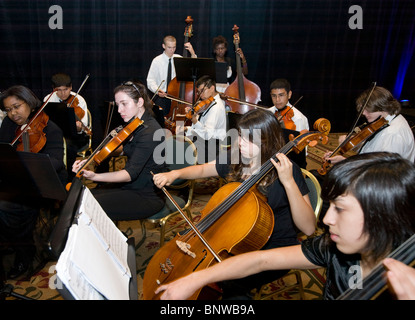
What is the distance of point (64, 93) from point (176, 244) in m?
2.75

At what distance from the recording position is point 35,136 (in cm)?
241

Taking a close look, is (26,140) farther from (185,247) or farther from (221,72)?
(221,72)

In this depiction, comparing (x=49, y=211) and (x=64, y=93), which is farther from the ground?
(x=64, y=93)

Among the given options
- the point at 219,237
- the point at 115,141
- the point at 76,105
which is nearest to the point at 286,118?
the point at 115,141

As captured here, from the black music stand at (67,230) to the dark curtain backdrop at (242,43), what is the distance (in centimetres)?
395

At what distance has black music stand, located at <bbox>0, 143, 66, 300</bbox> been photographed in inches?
68.6

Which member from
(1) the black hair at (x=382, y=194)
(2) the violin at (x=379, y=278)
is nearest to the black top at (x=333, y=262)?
(1) the black hair at (x=382, y=194)

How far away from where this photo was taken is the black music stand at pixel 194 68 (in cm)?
383

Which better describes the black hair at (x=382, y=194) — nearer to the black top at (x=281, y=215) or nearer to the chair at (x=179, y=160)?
the black top at (x=281, y=215)

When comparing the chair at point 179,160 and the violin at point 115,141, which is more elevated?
the violin at point 115,141

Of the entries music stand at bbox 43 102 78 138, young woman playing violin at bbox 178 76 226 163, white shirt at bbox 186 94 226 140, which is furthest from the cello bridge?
white shirt at bbox 186 94 226 140

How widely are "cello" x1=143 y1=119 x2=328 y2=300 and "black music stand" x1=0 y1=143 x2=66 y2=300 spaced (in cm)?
73

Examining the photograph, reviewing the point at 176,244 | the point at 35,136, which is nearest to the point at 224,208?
the point at 176,244
